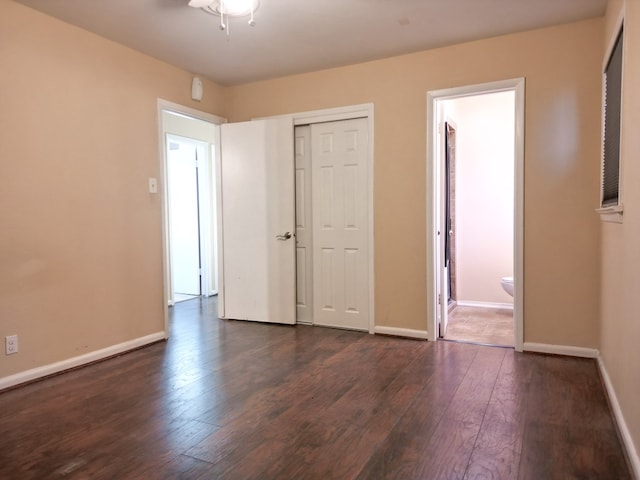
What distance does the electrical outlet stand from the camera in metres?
2.72

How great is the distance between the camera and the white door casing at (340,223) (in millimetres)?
4008

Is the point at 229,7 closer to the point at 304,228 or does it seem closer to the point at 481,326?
the point at 304,228

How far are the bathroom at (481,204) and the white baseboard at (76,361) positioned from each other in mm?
3228

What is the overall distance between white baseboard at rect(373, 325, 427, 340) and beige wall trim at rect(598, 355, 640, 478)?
135 cm

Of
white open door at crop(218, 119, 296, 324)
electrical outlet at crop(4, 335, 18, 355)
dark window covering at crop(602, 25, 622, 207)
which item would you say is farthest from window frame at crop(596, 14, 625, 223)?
electrical outlet at crop(4, 335, 18, 355)

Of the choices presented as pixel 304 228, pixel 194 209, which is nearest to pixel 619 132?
pixel 304 228

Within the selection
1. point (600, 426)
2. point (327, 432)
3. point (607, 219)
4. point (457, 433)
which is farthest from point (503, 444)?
point (607, 219)

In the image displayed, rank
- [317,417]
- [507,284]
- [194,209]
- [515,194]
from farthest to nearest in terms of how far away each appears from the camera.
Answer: [194,209]
[507,284]
[515,194]
[317,417]

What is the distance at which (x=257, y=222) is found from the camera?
441 centimetres

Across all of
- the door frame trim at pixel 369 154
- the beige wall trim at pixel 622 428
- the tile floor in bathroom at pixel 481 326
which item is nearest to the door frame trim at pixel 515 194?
the tile floor in bathroom at pixel 481 326

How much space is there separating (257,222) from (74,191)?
68.5 inches

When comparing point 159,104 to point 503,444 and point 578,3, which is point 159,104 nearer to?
point 578,3

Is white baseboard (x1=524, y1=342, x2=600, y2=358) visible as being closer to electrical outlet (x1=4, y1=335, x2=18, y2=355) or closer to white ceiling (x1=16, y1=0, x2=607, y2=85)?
white ceiling (x1=16, y1=0, x2=607, y2=85)

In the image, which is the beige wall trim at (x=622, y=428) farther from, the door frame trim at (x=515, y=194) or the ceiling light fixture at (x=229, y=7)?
the ceiling light fixture at (x=229, y=7)
